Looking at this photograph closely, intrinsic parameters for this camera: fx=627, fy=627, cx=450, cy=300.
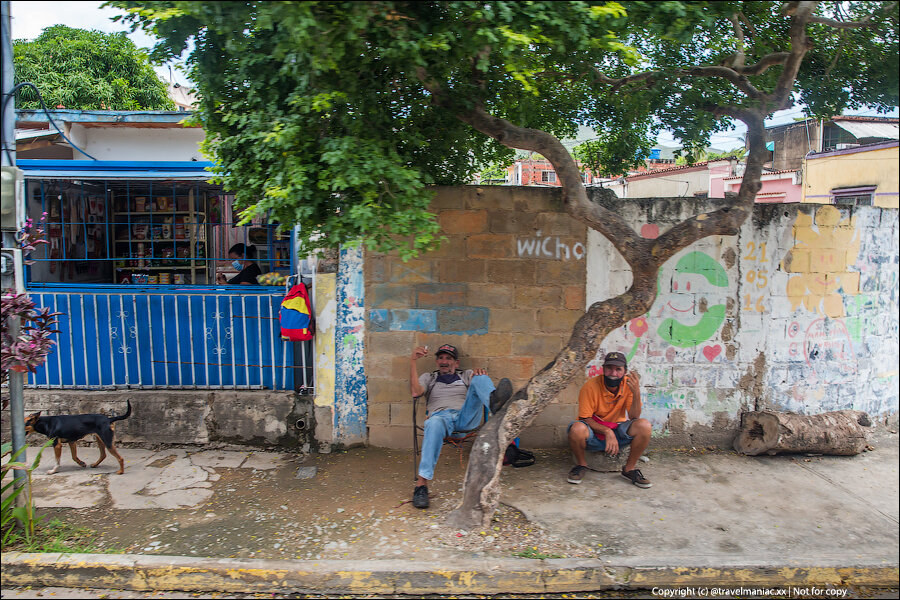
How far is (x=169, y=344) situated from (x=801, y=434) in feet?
20.6

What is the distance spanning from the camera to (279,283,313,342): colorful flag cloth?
5848 mm

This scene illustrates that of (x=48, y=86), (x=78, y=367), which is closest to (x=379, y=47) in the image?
(x=78, y=367)

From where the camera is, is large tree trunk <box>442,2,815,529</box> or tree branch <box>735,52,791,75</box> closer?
large tree trunk <box>442,2,815,529</box>

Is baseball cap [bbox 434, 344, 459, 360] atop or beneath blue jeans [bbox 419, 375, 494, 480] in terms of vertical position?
atop

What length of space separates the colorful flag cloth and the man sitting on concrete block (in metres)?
2.61

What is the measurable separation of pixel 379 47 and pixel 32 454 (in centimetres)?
509

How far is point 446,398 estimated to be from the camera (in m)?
5.63

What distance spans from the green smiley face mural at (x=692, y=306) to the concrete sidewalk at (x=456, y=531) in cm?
117

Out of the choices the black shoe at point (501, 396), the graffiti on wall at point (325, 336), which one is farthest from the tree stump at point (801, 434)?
the graffiti on wall at point (325, 336)

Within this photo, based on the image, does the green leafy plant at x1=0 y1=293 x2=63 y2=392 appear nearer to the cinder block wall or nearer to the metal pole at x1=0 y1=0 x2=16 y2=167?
the metal pole at x1=0 y1=0 x2=16 y2=167

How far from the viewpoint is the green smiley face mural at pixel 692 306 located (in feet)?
20.3

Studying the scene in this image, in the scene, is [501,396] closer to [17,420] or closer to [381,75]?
[381,75]

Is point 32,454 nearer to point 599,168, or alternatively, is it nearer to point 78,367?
point 78,367

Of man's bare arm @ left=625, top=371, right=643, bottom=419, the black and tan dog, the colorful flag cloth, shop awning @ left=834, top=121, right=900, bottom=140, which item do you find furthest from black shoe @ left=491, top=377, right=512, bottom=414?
shop awning @ left=834, top=121, right=900, bottom=140
